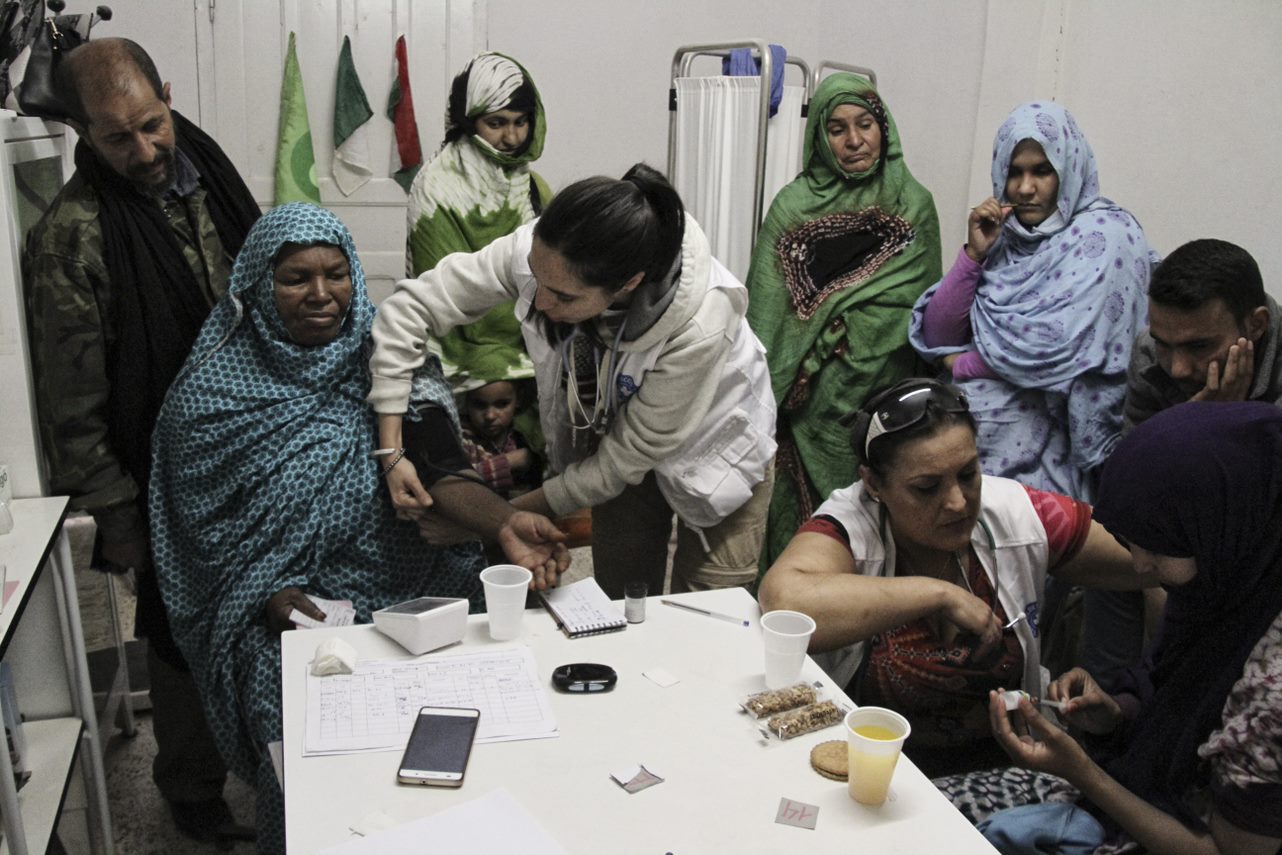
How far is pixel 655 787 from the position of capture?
1269 mm

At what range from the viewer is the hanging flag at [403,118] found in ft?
13.9

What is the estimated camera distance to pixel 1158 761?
1.50 metres

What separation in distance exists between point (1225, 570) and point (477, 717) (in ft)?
3.27

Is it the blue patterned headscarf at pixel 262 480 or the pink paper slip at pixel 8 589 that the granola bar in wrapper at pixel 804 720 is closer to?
the blue patterned headscarf at pixel 262 480

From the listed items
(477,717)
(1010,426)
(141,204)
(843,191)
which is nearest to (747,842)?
(477,717)

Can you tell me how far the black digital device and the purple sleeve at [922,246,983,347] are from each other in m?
1.56

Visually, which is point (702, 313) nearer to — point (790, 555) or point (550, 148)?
point (790, 555)

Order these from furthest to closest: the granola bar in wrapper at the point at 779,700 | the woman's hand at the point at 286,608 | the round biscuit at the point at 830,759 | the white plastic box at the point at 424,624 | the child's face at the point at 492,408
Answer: the child's face at the point at 492,408 < the woman's hand at the point at 286,608 < the white plastic box at the point at 424,624 < the granola bar in wrapper at the point at 779,700 < the round biscuit at the point at 830,759

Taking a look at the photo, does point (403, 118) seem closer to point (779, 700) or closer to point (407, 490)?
point (407, 490)

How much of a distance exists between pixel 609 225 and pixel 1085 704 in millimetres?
1054

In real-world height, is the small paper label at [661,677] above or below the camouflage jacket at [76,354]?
below

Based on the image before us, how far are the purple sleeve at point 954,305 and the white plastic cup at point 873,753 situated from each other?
1588 mm

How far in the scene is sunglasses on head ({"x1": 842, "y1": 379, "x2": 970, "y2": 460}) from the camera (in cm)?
169

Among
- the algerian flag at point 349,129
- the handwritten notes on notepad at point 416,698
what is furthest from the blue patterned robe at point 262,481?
the algerian flag at point 349,129
